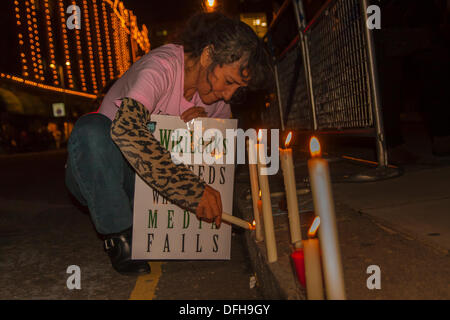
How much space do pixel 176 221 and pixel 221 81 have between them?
28.0 inches

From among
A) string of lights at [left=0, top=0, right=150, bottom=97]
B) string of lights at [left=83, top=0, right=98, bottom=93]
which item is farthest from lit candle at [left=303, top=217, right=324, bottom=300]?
string of lights at [left=83, top=0, right=98, bottom=93]

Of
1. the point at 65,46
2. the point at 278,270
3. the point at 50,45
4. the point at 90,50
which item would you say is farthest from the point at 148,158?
the point at 90,50

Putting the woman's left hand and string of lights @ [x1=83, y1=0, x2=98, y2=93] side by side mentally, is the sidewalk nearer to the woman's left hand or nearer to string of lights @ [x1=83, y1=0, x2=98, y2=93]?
the woman's left hand

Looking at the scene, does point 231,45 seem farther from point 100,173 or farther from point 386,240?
point 386,240

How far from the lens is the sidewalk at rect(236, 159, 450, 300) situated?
4.24ft

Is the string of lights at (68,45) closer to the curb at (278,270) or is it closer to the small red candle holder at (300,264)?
Answer: the curb at (278,270)

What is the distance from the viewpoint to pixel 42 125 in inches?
1138

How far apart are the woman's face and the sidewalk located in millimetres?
678

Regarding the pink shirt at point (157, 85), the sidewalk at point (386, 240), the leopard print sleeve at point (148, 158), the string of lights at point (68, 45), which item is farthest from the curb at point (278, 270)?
the string of lights at point (68, 45)

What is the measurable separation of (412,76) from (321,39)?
1279 millimetres

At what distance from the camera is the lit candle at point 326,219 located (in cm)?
86

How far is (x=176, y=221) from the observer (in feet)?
6.84
